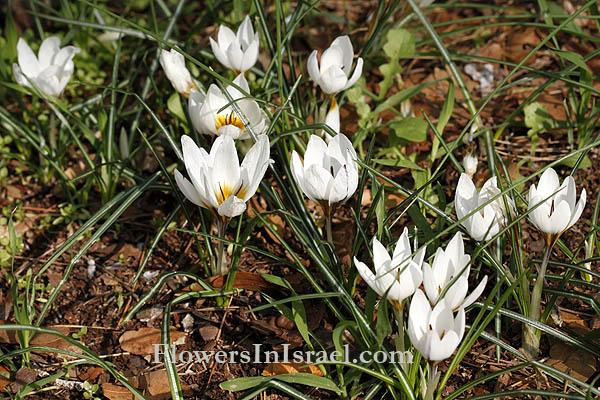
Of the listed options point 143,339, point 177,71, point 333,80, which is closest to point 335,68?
point 333,80

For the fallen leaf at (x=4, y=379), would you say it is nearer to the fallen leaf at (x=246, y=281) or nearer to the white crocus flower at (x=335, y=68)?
the fallen leaf at (x=246, y=281)

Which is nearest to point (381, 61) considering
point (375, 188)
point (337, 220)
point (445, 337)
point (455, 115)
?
point (455, 115)

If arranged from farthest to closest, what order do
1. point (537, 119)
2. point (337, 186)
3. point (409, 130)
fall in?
point (537, 119)
point (409, 130)
point (337, 186)

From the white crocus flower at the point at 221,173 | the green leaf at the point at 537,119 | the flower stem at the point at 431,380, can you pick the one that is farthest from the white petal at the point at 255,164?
the green leaf at the point at 537,119

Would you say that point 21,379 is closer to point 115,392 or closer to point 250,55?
point 115,392

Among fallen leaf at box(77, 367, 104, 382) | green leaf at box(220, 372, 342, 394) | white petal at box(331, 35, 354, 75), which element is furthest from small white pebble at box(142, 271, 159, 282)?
white petal at box(331, 35, 354, 75)

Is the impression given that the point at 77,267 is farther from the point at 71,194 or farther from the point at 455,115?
the point at 455,115

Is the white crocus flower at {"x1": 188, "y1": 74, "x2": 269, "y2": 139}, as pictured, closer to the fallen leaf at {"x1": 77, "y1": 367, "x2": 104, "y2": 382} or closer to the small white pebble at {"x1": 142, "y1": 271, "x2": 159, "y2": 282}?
the small white pebble at {"x1": 142, "y1": 271, "x2": 159, "y2": 282}
